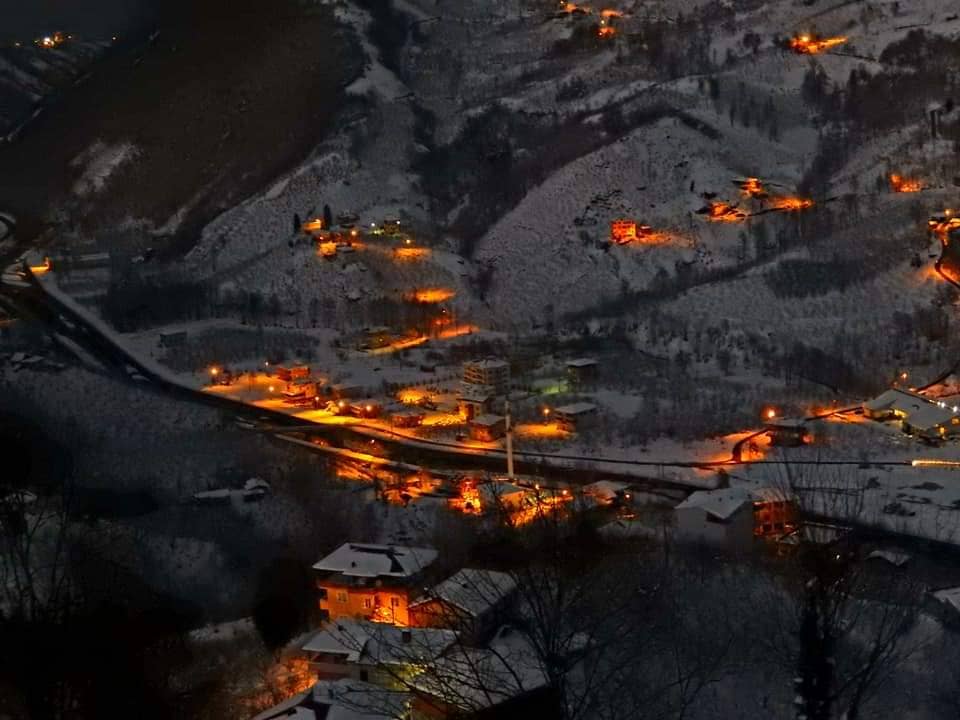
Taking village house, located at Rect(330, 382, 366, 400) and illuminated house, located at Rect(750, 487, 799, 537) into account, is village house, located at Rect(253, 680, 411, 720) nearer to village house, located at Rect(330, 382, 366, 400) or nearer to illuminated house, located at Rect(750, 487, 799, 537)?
illuminated house, located at Rect(750, 487, 799, 537)

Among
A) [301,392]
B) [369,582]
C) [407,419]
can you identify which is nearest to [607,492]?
[369,582]

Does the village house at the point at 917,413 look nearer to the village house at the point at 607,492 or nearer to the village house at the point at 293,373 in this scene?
the village house at the point at 607,492

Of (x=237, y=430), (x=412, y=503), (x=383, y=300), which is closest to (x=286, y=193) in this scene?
(x=383, y=300)

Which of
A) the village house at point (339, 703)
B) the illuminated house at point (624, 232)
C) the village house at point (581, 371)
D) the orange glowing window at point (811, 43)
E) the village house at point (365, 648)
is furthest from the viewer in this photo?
the orange glowing window at point (811, 43)

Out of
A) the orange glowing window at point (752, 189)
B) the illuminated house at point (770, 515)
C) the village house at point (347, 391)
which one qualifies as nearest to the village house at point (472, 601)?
the illuminated house at point (770, 515)

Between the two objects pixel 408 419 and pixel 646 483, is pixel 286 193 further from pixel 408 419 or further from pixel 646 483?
pixel 646 483

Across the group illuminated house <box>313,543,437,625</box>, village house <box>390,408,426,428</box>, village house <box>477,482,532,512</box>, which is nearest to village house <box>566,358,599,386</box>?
village house <box>390,408,426,428</box>
